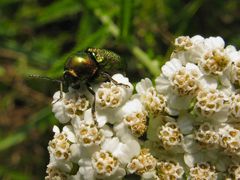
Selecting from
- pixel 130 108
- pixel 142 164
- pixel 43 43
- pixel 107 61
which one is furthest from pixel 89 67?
pixel 43 43

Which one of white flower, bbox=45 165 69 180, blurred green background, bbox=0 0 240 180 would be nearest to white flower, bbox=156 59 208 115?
white flower, bbox=45 165 69 180

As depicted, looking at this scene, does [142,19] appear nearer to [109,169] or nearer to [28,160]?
[28,160]

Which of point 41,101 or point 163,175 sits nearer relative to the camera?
point 163,175

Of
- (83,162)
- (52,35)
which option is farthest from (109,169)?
(52,35)

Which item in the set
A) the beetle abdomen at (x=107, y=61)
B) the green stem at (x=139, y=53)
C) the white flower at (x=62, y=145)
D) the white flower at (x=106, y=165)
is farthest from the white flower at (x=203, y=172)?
the green stem at (x=139, y=53)

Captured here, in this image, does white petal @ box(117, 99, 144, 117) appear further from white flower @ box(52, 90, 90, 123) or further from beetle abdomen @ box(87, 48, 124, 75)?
beetle abdomen @ box(87, 48, 124, 75)

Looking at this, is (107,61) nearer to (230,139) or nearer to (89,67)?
(89,67)
